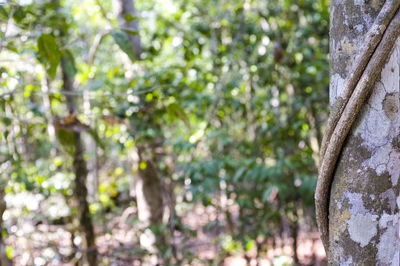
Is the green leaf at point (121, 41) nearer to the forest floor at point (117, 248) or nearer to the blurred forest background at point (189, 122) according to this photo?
the blurred forest background at point (189, 122)

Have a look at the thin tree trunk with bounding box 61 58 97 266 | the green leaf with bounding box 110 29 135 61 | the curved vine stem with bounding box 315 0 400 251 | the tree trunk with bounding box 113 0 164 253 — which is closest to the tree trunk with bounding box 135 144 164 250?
the tree trunk with bounding box 113 0 164 253

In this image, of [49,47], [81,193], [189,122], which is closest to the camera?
[49,47]

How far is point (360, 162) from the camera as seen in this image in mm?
641

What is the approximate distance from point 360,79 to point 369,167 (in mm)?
131

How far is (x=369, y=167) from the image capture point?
64 centimetres

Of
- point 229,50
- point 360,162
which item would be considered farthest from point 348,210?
point 229,50

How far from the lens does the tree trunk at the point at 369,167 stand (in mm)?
639

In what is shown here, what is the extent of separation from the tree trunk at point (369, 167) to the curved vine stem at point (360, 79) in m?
0.01

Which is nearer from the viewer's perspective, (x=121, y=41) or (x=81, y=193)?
(x=121, y=41)

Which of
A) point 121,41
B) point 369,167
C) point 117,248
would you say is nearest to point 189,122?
point 121,41

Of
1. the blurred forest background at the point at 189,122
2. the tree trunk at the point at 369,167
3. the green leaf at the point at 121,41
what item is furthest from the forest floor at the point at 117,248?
the tree trunk at the point at 369,167

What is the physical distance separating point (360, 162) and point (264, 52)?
6.81 feet

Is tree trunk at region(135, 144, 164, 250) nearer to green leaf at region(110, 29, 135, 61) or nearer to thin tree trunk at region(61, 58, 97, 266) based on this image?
thin tree trunk at region(61, 58, 97, 266)

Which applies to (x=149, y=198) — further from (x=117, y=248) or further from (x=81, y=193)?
(x=117, y=248)
